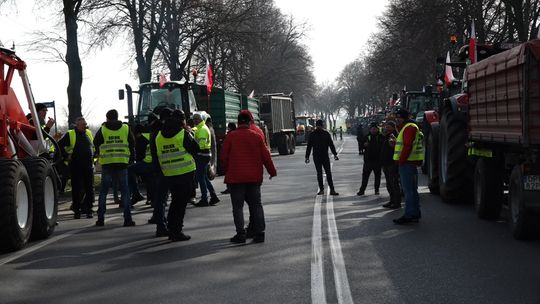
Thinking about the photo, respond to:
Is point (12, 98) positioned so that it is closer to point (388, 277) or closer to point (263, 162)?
point (263, 162)

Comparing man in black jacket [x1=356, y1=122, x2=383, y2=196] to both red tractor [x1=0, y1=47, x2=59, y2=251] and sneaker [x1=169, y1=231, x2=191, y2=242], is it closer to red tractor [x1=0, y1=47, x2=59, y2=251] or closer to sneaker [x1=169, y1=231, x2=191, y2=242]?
red tractor [x1=0, y1=47, x2=59, y2=251]

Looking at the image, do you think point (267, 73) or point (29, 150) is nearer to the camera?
point (29, 150)

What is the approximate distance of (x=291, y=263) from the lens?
8805 mm

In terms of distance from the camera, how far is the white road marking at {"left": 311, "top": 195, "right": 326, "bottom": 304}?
707cm

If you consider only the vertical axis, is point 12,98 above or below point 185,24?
below

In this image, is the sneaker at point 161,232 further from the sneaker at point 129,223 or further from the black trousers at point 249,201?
the sneaker at point 129,223

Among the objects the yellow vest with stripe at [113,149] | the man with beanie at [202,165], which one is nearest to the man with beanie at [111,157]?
the yellow vest with stripe at [113,149]

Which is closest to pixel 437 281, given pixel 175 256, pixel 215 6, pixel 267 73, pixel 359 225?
pixel 175 256

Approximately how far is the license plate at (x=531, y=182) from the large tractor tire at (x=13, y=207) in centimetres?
609

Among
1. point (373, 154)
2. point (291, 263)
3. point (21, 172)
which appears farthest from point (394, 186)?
point (21, 172)

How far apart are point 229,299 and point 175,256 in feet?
8.62

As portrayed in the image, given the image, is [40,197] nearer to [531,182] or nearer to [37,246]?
[37,246]

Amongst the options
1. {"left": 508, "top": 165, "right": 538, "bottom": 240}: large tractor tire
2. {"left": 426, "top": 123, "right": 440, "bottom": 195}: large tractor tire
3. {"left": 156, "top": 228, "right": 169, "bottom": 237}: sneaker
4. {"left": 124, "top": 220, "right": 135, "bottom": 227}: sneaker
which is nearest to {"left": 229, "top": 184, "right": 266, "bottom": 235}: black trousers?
{"left": 156, "top": 228, "right": 169, "bottom": 237}: sneaker

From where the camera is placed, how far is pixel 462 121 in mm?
14258
